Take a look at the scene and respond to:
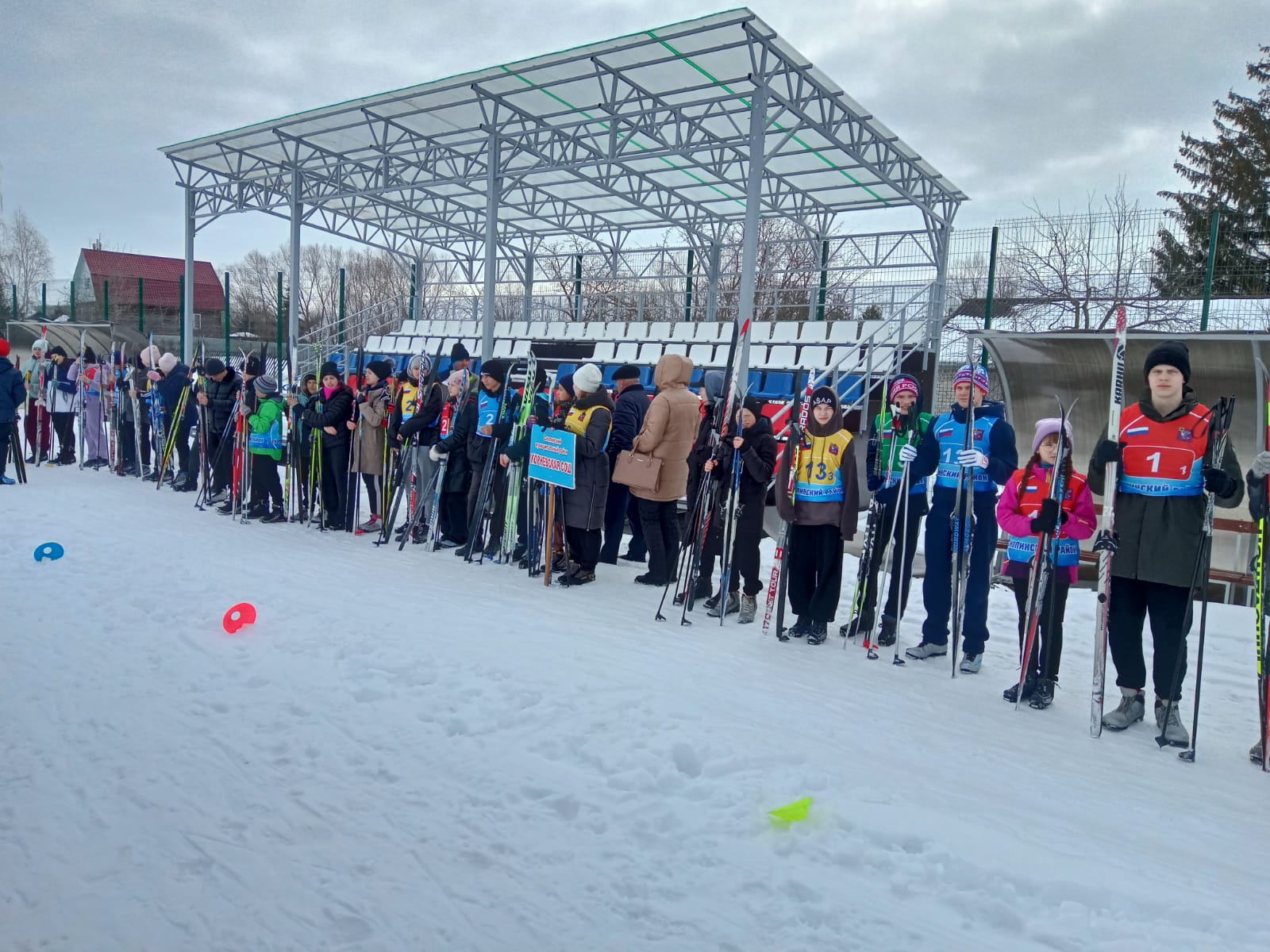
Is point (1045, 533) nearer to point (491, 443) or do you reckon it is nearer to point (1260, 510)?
point (1260, 510)

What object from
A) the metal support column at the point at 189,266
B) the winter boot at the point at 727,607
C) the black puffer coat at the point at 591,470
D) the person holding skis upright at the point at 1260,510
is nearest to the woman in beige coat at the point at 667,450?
the black puffer coat at the point at 591,470

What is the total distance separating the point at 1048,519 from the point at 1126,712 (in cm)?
102

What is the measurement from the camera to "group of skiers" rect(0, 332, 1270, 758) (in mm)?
4086

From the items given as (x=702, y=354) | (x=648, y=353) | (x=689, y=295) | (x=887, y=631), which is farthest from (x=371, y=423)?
(x=689, y=295)

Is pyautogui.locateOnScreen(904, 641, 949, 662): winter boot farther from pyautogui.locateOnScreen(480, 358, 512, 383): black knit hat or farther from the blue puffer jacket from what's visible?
the blue puffer jacket

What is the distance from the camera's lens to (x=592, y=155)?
632 inches

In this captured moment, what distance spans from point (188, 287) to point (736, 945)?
21.1 m

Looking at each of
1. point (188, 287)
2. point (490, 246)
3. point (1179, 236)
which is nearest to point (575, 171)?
point (490, 246)

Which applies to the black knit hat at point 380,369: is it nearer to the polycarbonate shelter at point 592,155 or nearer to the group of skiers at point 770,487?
the group of skiers at point 770,487

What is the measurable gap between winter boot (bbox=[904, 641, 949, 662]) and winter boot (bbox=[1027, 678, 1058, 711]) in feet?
2.59

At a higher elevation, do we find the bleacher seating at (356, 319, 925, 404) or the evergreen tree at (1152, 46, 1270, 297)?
the evergreen tree at (1152, 46, 1270, 297)

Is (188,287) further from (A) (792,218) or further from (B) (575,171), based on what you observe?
(A) (792,218)

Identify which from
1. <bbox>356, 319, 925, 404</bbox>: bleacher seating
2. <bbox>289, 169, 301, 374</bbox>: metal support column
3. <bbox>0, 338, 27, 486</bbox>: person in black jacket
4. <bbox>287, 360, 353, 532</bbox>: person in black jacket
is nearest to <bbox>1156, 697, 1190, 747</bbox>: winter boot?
<bbox>287, 360, 353, 532</bbox>: person in black jacket

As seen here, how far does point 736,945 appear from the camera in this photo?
245 cm
